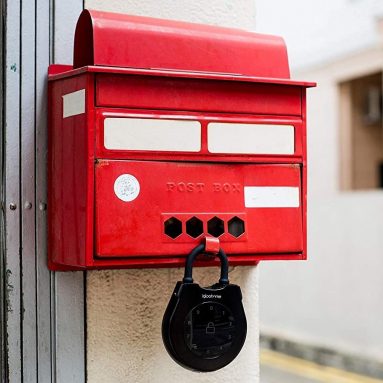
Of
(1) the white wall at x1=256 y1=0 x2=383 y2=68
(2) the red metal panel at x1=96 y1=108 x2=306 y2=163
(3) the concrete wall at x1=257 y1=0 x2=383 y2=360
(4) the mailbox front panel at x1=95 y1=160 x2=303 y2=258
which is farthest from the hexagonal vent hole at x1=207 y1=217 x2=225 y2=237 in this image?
(1) the white wall at x1=256 y1=0 x2=383 y2=68

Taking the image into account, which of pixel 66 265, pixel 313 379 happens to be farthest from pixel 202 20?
pixel 313 379

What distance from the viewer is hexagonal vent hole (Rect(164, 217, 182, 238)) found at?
122cm

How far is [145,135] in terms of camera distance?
1206 mm

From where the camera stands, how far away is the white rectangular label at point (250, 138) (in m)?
1.26

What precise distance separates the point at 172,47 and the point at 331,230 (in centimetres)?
633

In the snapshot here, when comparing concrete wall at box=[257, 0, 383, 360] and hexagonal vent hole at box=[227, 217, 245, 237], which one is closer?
hexagonal vent hole at box=[227, 217, 245, 237]

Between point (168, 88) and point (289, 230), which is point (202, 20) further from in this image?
point (289, 230)

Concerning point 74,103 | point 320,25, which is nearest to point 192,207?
point 74,103

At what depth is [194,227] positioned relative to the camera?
1243 millimetres

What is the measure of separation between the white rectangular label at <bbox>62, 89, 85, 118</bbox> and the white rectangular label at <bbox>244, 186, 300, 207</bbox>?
324 mm

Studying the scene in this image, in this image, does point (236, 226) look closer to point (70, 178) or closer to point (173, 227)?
point (173, 227)

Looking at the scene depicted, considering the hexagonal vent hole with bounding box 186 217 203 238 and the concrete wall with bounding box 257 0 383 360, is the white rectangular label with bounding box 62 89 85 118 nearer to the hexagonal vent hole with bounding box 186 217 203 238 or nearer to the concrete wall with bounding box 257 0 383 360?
the hexagonal vent hole with bounding box 186 217 203 238

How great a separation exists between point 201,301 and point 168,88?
1.20ft

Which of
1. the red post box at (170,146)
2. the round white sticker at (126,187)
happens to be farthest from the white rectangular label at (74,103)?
the round white sticker at (126,187)
